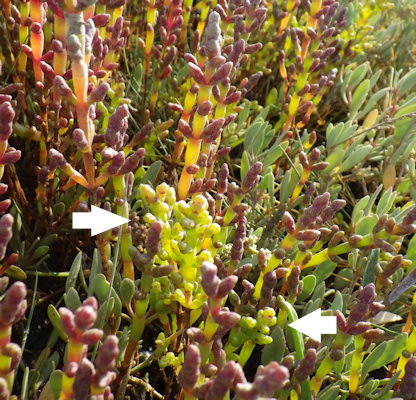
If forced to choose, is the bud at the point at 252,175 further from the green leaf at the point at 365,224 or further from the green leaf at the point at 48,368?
the green leaf at the point at 48,368

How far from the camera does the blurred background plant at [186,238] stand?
0.88 meters

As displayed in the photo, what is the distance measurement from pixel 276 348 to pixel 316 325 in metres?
0.09

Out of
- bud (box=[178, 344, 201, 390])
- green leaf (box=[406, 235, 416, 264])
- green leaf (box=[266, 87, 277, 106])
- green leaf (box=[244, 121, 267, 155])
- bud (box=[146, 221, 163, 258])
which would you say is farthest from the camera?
green leaf (box=[266, 87, 277, 106])

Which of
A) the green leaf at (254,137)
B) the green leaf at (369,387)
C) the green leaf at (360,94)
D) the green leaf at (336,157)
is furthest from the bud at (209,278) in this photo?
the green leaf at (360,94)

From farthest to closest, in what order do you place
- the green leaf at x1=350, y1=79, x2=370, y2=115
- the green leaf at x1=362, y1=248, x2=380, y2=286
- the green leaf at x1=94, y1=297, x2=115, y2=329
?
the green leaf at x1=350, y1=79, x2=370, y2=115 → the green leaf at x1=362, y1=248, x2=380, y2=286 → the green leaf at x1=94, y1=297, x2=115, y2=329

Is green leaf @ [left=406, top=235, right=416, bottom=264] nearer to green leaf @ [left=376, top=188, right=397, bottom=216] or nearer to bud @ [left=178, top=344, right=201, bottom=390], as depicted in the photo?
green leaf @ [left=376, top=188, right=397, bottom=216]

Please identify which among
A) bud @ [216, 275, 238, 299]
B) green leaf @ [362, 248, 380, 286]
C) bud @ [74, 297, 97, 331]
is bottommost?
green leaf @ [362, 248, 380, 286]

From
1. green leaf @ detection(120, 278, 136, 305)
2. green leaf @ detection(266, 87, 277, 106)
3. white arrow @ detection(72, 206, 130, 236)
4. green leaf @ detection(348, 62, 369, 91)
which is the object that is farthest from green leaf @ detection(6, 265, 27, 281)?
green leaf @ detection(348, 62, 369, 91)

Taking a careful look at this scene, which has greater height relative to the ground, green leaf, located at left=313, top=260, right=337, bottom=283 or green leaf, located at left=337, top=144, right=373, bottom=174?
green leaf, located at left=337, top=144, right=373, bottom=174

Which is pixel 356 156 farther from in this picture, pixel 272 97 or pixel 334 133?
pixel 272 97

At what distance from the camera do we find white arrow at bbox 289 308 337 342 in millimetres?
1077

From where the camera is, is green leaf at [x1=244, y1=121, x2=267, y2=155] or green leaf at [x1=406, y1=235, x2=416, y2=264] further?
green leaf at [x1=244, y1=121, x2=267, y2=155]

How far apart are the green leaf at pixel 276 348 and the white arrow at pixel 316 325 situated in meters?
0.04

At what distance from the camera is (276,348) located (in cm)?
107
